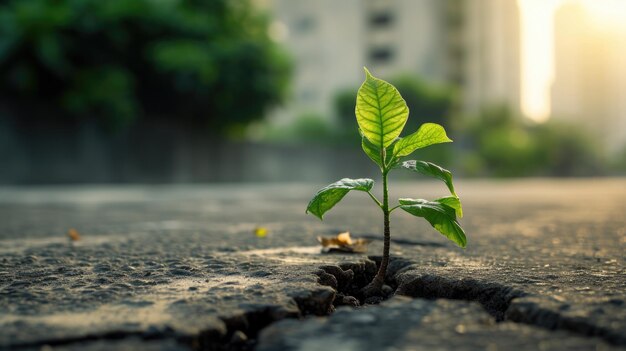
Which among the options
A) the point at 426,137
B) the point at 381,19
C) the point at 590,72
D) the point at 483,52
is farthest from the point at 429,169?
the point at 590,72

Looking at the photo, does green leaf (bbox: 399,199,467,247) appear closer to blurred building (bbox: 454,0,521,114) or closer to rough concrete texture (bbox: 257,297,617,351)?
rough concrete texture (bbox: 257,297,617,351)

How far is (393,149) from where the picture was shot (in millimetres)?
1275

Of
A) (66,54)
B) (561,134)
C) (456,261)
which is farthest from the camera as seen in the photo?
(561,134)

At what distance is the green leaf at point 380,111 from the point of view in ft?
3.86

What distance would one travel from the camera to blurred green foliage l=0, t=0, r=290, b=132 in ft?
32.2

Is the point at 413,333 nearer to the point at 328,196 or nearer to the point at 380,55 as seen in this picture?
the point at 328,196

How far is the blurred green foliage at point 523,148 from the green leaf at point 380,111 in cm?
2395

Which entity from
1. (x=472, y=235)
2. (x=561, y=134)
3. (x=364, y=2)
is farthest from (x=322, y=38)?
(x=472, y=235)

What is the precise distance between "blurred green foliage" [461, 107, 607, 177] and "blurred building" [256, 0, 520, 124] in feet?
12.3

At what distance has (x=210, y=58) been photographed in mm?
11805

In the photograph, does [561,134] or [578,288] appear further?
[561,134]

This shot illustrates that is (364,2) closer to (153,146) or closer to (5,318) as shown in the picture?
(153,146)

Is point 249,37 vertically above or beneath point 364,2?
beneath

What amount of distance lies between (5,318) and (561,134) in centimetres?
3160
